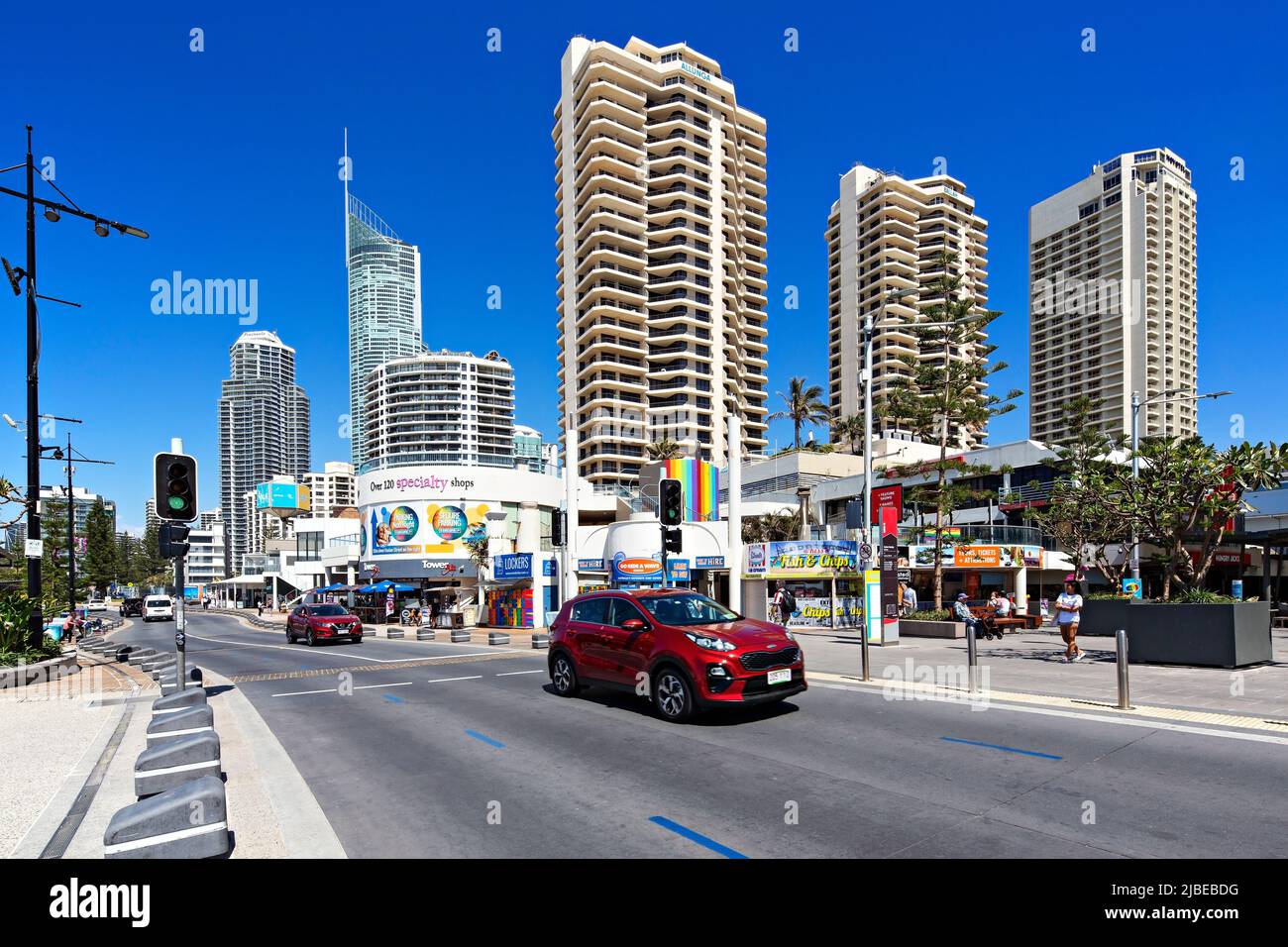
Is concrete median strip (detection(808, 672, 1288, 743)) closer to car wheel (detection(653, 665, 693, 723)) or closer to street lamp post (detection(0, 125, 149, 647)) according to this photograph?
car wheel (detection(653, 665, 693, 723))

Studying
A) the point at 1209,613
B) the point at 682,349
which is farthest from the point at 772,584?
the point at 682,349

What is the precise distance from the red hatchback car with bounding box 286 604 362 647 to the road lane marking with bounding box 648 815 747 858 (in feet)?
72.9

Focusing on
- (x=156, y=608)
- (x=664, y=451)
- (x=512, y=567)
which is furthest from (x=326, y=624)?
(x=664, y=451)

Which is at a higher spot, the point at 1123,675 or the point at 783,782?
the point at 1123,675

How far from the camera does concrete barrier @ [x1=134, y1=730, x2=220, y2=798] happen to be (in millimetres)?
5996

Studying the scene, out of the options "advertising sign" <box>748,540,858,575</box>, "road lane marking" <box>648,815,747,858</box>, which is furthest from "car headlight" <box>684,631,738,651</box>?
"advertising sign" <box>748,540,858,575</box>

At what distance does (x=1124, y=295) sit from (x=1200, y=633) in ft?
417

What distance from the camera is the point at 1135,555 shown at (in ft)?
66.7

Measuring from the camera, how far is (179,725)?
25.5 ft

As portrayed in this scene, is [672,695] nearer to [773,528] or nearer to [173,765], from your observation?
[173,765]

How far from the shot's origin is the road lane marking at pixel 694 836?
511 centimetres

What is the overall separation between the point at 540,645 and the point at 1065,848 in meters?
17.9
